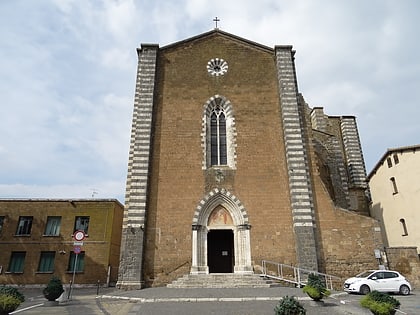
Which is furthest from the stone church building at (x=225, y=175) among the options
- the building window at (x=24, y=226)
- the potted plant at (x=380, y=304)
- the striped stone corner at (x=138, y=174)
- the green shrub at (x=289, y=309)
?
the building window at (x=24, y=226)

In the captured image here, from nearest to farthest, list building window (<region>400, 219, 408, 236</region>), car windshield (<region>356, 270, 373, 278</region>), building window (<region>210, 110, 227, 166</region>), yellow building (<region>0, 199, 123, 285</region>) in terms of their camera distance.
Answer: car windshield (<region>356, 270, 373, 278</region>)
building window (<region>210, 110, 227, 166</region>)
building window (<region>400, 219, 408, 236</region>)
yellow building (<region>0, 199, 123, 285</region>)

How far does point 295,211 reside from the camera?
16141 millimetres

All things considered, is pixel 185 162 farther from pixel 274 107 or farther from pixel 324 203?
pixel 324 203

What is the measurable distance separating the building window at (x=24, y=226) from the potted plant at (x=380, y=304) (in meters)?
23.9

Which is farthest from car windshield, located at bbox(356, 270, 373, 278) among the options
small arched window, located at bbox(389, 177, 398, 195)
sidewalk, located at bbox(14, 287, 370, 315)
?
small arched window, located at bbox(389, 177, 398, 195)

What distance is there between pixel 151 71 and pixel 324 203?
12372 mm

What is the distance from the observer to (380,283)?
13984 mm

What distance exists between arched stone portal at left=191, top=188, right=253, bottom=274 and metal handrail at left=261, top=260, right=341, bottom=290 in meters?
0.84

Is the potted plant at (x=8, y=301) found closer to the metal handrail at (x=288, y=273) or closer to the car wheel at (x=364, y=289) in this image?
the metal handrail at (x=288, y=273)

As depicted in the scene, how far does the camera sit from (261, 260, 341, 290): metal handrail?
14984mm

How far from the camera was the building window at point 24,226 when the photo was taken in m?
23.7

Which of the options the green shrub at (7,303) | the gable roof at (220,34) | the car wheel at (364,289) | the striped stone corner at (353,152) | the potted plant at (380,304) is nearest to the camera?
the potted plant at (380,304)

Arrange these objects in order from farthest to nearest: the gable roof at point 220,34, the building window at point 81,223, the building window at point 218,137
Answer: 1. the building window at point 81,223
2. the gable roof at point 220,34
3. the building window at point 218,137

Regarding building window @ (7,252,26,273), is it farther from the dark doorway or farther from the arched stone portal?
the arched stone portal
